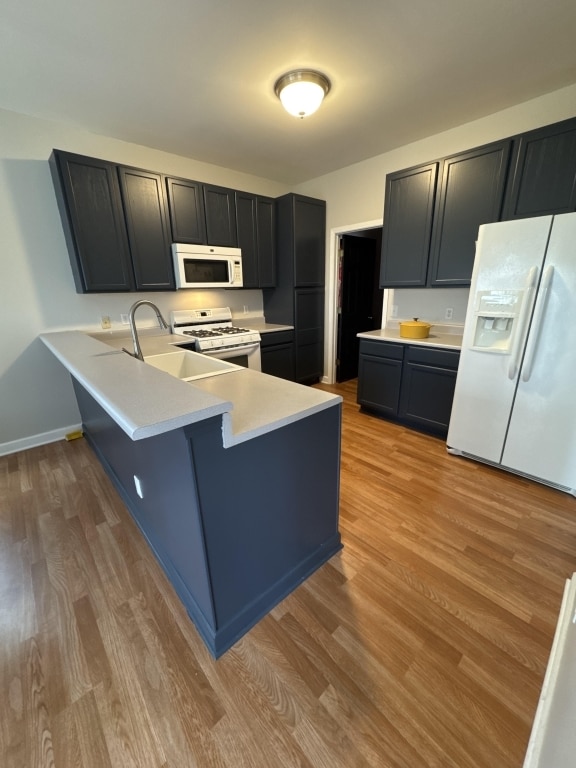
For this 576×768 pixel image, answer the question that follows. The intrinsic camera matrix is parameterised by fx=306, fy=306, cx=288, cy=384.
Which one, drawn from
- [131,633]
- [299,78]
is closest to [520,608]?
[131,633]

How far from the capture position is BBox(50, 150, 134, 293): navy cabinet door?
7.85 feet

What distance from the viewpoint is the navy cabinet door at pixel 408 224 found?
273cm

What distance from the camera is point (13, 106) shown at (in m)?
2.30

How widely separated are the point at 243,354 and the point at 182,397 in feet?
7.72

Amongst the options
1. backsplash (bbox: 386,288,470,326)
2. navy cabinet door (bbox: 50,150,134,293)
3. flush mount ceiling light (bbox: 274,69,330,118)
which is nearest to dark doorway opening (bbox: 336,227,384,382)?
backsplash (bbox: 386,288,470,326)

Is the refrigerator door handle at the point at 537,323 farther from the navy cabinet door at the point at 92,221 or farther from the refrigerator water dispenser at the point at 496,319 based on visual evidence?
the navy cabinet door at the point at 92,221

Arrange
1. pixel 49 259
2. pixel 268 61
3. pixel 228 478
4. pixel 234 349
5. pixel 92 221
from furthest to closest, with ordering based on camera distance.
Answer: pixel 234 349, pixel 49 259, pixel 92 221, pixel 268 61, pixel 228 478

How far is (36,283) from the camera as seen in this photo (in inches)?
103

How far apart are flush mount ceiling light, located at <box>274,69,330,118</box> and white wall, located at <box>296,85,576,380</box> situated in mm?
856

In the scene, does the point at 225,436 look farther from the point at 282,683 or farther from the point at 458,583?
the point at 458,583

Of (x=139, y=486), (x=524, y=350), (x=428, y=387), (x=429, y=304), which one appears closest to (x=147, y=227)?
(x=139, y=486)

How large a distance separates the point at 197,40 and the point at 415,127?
1973 mm

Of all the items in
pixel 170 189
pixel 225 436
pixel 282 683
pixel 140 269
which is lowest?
pixel 282 683

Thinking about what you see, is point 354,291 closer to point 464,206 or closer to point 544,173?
point 464,206
